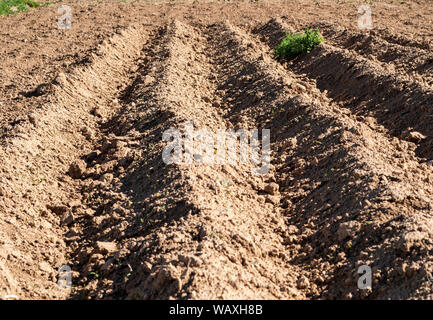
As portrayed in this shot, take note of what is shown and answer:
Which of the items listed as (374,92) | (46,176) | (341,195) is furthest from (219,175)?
(374,92)

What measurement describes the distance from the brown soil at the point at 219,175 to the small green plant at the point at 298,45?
225mm

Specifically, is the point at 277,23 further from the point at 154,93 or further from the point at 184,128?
the point at 184,128

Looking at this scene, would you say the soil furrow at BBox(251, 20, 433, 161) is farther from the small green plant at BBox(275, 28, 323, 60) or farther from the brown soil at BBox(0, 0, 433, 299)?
the small green plant at BBox(275, 28, 323, 60)

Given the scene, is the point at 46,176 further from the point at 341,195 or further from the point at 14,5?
the point at 14,5

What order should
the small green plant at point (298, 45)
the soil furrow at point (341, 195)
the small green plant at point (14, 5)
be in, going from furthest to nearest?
1. the small green plant at point (14, 5)
2. the small green plant at point (298, 45)
3. the soil furrow at point (341, 195)

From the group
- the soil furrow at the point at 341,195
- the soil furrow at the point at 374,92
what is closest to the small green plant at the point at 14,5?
the soil furrow at the point at 374,92

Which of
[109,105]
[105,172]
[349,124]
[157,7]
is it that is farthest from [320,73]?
[157,7]

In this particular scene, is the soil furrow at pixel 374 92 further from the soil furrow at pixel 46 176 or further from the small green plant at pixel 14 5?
the small green plant at pixel 14 5

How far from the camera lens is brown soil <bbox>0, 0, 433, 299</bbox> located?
12.2 feet

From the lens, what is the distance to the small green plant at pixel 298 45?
8.81 meters

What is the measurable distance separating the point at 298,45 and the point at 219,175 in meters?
4.83

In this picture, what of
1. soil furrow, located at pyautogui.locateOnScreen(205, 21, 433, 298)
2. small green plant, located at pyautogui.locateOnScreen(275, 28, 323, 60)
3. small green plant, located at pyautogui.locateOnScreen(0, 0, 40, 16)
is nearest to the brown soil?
soil furrow, located at pyautogui.locateOnScreen(205, 21, 433, 298)

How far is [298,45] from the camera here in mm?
8828

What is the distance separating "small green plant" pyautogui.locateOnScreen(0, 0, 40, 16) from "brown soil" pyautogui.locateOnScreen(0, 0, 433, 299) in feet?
17.4
